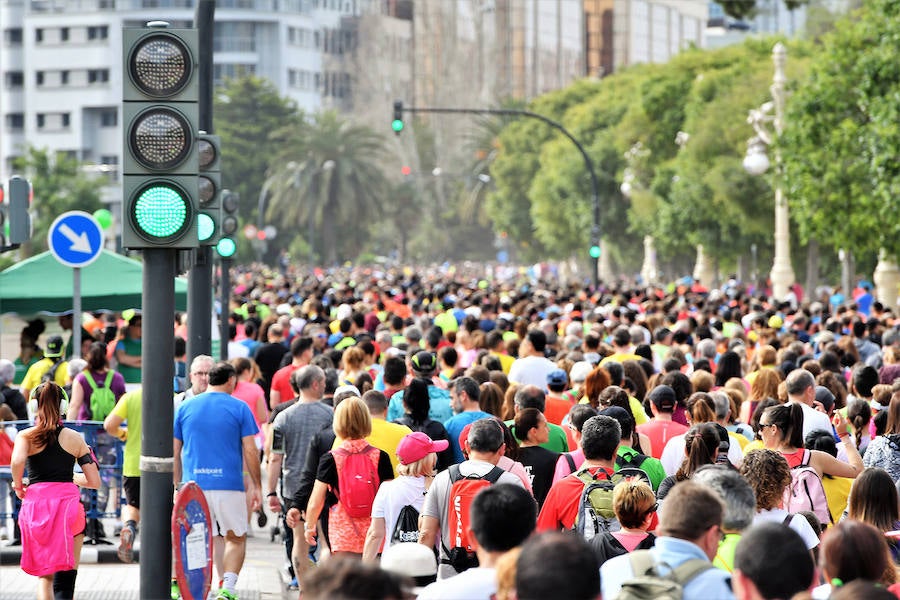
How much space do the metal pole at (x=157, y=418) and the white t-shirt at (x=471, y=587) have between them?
2827mm

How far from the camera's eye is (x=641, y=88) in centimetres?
6288

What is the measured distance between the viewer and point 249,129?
110562 mm

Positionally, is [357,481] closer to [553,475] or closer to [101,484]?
[553,475]

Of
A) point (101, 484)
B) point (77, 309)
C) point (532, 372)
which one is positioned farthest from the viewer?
point (77, 309)

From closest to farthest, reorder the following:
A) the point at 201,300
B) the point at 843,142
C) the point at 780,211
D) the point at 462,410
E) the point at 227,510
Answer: the point at 227,510, the point at 462,410, the point at 201,300, the point at 843,142, the point at 780,211

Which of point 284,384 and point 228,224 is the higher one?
point 228,224

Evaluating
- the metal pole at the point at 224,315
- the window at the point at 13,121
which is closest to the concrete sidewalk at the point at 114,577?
the metal pole at the point at 224,315

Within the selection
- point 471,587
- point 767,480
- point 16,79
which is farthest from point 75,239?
point 16,79

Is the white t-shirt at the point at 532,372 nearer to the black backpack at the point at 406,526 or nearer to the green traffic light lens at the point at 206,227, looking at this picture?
the green traffic light lens at the point at 206,227

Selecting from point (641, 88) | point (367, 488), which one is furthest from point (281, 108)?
point (367, 488)

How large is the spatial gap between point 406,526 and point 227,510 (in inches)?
86.4

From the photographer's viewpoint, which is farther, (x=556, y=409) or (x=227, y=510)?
(x=556, y=409)

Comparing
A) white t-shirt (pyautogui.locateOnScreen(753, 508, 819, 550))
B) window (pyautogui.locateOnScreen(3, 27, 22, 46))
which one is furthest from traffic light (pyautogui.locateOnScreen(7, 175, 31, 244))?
window (pyautogui.locateOnScreen(3, 27, 22, 46))

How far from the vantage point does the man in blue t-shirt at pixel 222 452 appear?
9.92 metres
